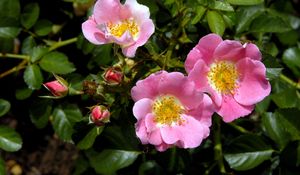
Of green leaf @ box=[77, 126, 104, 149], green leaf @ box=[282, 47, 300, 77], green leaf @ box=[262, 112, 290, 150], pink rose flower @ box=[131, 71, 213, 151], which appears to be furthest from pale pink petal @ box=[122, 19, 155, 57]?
green leaf @ box=[282, 47, 300, 77]

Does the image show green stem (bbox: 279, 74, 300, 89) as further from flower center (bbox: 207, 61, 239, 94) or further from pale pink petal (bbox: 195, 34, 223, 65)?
pale pink petal (bbox: 195, 34, 223, 65)

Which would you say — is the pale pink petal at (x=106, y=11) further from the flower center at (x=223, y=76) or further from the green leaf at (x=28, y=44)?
the green leaf at (x=28, y=44)

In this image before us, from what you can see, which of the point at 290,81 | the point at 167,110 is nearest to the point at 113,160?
the point at 167,110

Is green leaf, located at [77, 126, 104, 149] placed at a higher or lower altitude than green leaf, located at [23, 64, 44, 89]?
lower

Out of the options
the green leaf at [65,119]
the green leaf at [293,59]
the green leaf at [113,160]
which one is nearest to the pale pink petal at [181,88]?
the green leaf at [113,160]

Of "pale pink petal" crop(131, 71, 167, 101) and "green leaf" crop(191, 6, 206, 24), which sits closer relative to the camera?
"pale pink petal" crop(131, 71, 167, 101)

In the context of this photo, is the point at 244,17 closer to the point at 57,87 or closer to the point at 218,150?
the point at 218,150
